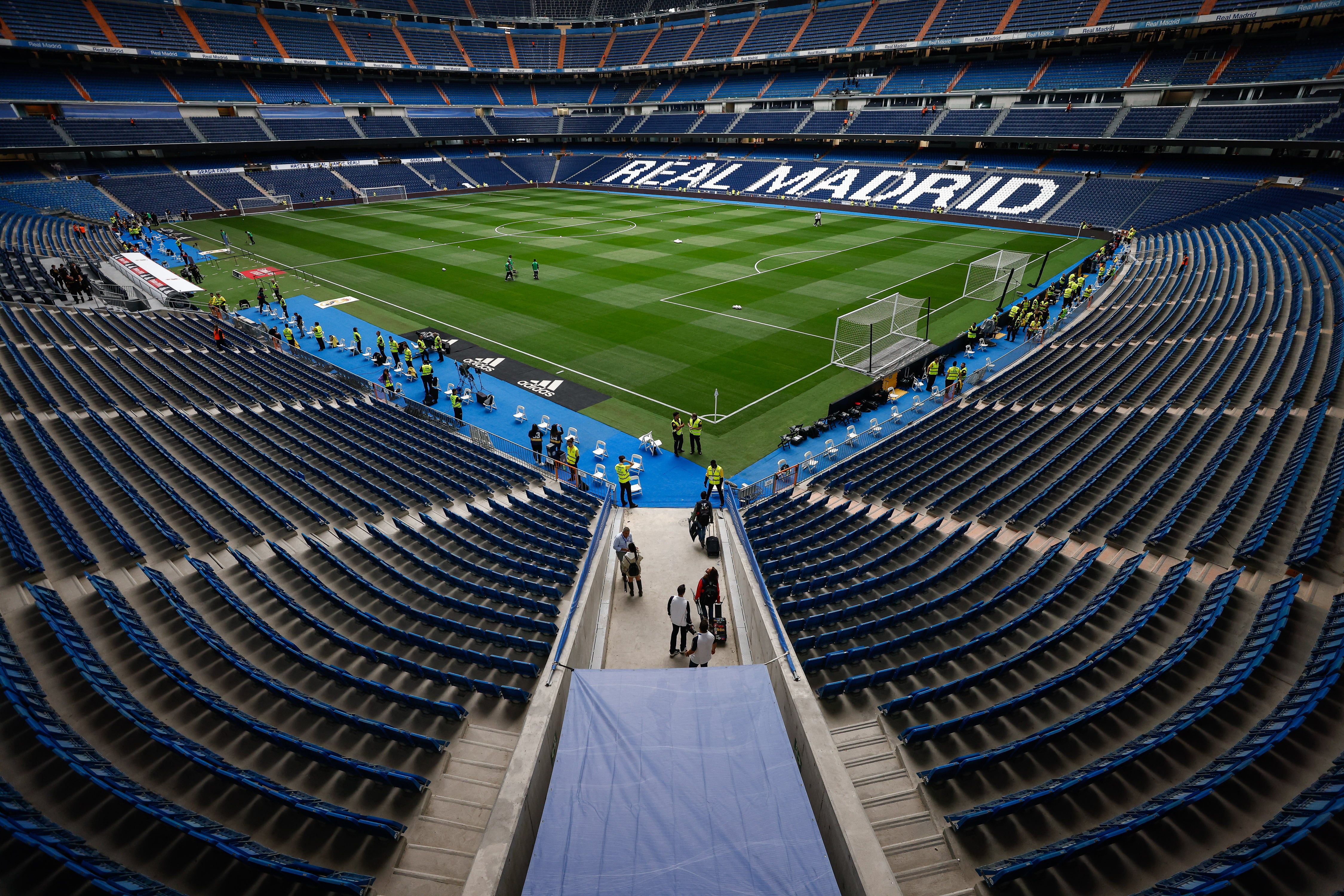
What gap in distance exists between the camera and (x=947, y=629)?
9125 millimetres

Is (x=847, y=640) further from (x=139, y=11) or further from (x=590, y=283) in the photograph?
(x=139, y=11)

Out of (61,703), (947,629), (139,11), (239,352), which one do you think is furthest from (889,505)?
(139,11)

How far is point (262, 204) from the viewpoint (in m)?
58.0

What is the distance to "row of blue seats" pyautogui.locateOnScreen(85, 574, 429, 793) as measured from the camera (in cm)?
637

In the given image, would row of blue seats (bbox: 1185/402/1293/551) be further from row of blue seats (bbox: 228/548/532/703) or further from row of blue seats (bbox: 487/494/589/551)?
row of blue seats (bbox: 228/548/532/703)

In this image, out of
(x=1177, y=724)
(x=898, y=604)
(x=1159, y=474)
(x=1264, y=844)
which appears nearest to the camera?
(x=1264, y=844)

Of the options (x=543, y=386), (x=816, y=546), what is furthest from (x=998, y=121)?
(x=816, y=546)

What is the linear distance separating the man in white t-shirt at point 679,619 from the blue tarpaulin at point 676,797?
1.87m

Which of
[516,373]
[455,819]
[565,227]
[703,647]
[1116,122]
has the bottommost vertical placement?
[455,819]

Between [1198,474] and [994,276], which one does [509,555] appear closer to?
[1198,474]

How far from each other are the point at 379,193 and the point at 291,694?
236 feet

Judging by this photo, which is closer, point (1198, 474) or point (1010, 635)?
point (1010, 635)

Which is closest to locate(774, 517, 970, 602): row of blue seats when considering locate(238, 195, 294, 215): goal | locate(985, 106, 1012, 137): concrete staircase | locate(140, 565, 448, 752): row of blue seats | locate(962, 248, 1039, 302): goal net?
locate(140, 565, 448, 752): row of blue seats

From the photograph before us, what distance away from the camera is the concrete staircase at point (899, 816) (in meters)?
5.61
